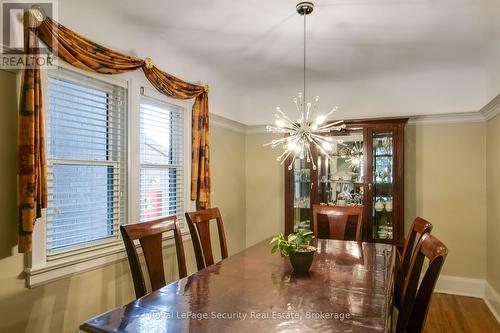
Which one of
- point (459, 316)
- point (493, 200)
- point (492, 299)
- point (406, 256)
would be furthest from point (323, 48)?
point (492, 299)

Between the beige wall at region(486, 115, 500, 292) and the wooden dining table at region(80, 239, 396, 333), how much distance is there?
1.82 meters

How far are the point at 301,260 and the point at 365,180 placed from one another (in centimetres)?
218

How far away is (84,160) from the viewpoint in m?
2.33

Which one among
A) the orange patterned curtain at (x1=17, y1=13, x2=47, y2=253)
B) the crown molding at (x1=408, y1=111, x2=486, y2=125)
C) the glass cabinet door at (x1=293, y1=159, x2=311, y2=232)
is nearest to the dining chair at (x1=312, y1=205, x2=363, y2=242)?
the glass cabinet door at (x1=293, y1=159, x2=311, y2=232)

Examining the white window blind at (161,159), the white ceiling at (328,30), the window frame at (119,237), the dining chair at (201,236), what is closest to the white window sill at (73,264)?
the window frame at (119,237)

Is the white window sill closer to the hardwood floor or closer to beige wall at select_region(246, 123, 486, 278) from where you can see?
the hardwood floor

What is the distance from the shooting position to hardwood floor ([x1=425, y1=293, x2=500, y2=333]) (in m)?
2.94

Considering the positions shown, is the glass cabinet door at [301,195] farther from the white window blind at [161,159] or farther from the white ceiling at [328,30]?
the white window blind at [161,159]

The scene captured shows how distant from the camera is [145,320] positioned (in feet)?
4.39

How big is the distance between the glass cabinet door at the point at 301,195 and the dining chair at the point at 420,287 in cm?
253

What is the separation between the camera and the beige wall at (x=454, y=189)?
3.67 m

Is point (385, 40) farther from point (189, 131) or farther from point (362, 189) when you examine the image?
point (189, 131)

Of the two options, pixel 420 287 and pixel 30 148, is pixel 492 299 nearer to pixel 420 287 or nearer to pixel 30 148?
pixel 420 287

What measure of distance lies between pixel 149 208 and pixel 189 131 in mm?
910
